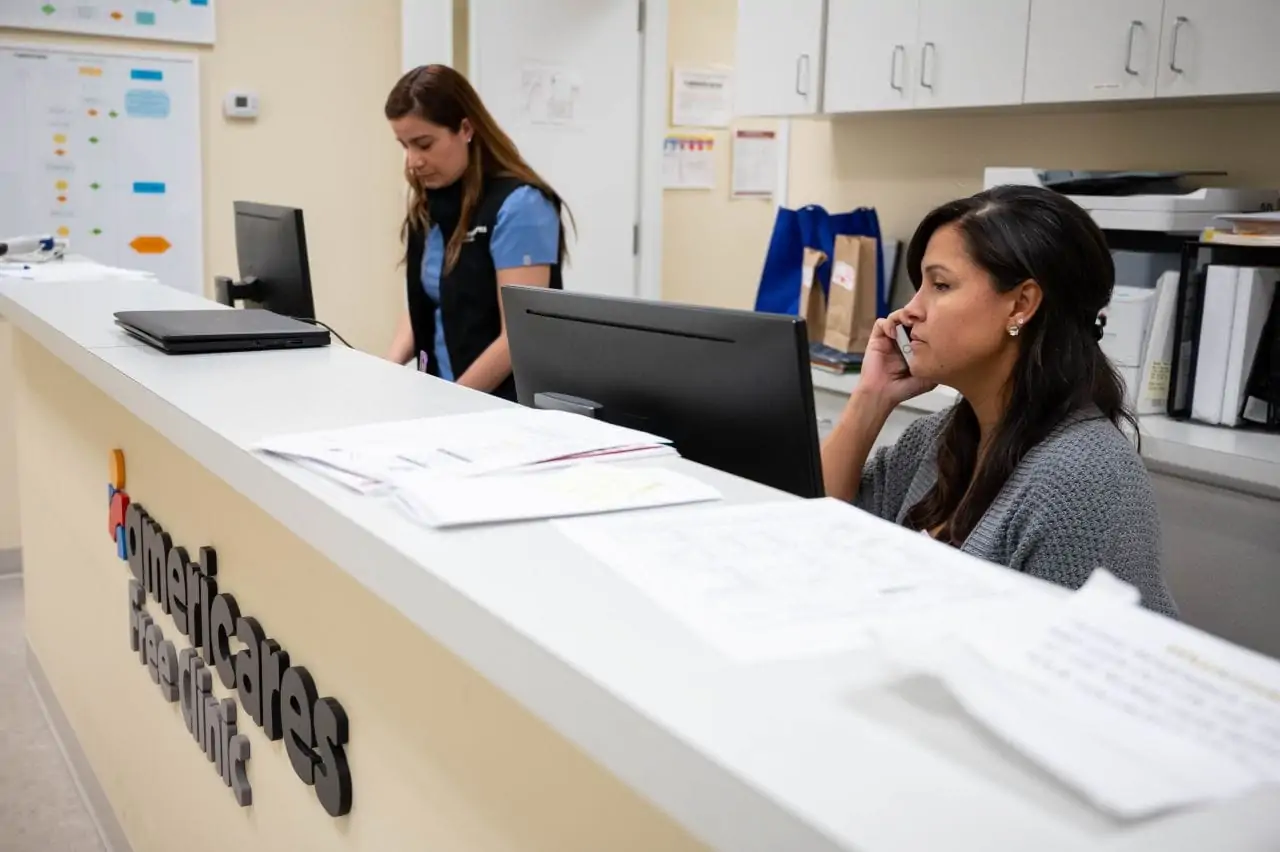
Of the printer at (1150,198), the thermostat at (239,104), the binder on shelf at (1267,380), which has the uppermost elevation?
the thermostat at (239,104)

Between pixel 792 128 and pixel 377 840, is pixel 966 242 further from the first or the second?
pixel 792 128

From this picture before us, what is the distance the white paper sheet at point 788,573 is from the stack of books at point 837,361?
8.28 ft

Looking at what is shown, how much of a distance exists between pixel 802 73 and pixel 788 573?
10.2 ft

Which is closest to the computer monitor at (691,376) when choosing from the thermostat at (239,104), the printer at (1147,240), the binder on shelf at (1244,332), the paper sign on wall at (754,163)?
the printer at (1147,240)

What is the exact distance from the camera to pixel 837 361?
346 centimetres

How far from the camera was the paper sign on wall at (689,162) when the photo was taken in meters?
5.14

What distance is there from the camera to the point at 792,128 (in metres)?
4.19

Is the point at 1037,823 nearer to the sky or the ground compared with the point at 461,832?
nearer to the sky

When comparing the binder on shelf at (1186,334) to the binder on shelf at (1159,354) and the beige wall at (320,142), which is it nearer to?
the binder on shelf at (1159,354)

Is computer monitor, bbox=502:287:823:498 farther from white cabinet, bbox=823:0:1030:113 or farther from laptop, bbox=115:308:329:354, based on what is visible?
white cabinet, bbox=823:0:1030:113

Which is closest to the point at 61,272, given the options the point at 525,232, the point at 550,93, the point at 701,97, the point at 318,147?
the point at 525,232

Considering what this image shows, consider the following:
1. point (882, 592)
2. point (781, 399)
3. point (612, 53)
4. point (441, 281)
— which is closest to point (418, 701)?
point (781, 399)

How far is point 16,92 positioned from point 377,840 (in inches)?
129

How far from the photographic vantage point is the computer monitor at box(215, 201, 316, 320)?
2553 millimetres
